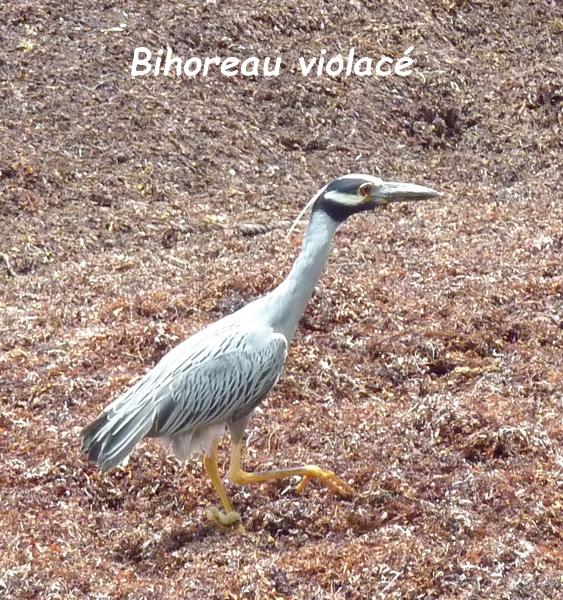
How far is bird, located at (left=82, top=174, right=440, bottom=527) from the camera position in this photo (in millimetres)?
5262

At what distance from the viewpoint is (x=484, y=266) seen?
8.36 meters

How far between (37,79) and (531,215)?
5867 mm

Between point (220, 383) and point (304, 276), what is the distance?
2.26ft

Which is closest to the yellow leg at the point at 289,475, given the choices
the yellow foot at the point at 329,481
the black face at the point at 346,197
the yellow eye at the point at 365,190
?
the yellow foot at the point at 329,481

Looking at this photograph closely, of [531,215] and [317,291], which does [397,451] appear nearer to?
[317,291]

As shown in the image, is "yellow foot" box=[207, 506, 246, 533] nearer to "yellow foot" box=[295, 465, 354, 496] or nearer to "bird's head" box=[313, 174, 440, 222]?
"yellow foot" box=[295, 465, 354, 496]

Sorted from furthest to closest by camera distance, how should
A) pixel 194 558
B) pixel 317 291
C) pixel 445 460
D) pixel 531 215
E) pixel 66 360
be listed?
1. pixel 531 215
2. pixel 317 291
3. pixel 66 360
4. pixel 445 460
5. pixel 194 558

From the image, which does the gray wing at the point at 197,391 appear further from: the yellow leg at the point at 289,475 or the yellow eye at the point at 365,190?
the yellow eye at the point at 365,190

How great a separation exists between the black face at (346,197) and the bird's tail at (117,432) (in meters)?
1.35

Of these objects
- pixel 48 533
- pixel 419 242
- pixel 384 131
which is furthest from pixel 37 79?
pixel 48 533

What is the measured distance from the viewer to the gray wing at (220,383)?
5.27 m

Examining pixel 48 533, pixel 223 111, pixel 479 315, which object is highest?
pixel 223 111

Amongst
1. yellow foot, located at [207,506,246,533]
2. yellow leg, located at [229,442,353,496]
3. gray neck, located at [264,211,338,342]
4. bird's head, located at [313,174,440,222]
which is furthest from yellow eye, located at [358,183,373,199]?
yellow foot, located at [207,506,246,533]

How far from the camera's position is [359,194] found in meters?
5.41
